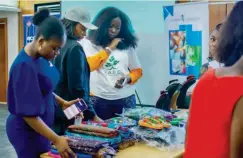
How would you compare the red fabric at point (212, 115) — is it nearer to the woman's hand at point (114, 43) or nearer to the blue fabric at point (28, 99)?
the blue fabric at point (28, 99)

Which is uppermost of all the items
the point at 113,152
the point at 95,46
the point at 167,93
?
the point at 95,46

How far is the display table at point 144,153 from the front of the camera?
1604 millimetres

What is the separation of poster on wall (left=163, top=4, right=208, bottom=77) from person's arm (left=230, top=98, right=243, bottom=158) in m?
2.98

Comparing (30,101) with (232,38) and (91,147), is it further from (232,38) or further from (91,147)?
(232,38)

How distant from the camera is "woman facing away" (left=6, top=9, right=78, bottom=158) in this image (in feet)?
4.83

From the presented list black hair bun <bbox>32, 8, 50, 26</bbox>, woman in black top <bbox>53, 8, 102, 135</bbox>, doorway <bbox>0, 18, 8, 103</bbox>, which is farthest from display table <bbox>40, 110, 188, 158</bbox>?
doorway <bbox>0, 18, 8, 103</bbox>

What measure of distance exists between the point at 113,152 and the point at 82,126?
0.24 metres

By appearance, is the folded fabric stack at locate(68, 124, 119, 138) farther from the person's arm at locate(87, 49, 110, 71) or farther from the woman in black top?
the person's arm at locate(87, 49, 110, 71)

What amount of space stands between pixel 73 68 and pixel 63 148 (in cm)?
67

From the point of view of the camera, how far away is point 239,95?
37.8 inches

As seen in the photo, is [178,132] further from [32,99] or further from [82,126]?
[32,99]

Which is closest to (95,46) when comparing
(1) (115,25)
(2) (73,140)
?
(1) (115,25)

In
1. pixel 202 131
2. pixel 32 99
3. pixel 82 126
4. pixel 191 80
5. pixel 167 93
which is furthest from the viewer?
pixel 191 80

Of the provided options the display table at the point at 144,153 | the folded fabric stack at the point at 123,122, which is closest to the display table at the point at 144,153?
the display table at the point at 144,153
